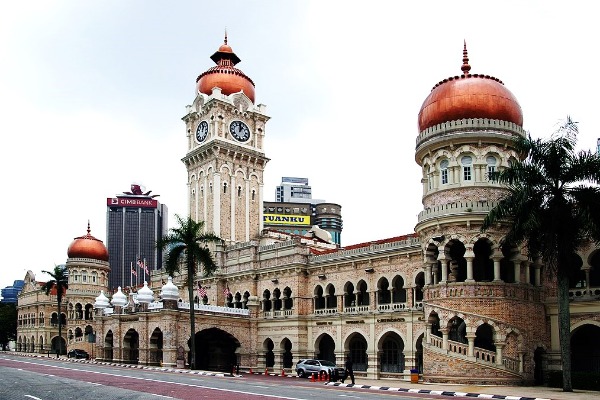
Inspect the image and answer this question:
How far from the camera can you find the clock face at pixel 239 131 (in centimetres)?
6197

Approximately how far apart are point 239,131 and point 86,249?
3323cm

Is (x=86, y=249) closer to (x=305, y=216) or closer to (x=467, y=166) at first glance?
(x=467, y=166)

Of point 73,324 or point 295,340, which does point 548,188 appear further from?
point 73,324

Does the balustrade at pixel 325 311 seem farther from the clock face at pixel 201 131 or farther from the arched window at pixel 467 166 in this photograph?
the clock face at pixel 201 131

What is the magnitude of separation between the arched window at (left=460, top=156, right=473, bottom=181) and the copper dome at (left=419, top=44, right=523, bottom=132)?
7.13ft

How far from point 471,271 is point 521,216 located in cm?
551

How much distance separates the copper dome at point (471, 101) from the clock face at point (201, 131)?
27962 millimetres

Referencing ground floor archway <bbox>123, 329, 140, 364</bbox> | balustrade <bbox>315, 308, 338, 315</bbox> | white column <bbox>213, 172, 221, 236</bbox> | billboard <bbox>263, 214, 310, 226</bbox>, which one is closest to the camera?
balustrade <bbox>315, 308, 338, 315</bbox>

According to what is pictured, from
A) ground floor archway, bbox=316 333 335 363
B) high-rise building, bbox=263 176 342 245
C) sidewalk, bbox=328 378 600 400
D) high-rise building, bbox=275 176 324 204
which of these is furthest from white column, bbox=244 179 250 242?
high-rise building, bbox=275 176 324 204

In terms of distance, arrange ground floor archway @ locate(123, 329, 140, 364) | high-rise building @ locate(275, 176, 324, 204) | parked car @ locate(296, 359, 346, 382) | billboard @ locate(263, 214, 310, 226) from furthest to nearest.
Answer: high-rise building @ locate(275, 176, 324, 204), billboard @ locate(263, 214, 310, 226), ground floor archway @ locate(123, 329, 140, 364), parked car @ locate(296, 359, 346, 382)

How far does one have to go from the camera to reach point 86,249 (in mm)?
85562

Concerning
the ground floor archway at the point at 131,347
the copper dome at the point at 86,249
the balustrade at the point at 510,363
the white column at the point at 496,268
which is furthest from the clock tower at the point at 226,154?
the balustrade at the point at 510,363

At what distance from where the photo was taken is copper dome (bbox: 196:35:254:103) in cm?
6291

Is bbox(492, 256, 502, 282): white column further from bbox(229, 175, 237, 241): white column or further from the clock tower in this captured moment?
bbox(229, 175, 237, 241): white column
